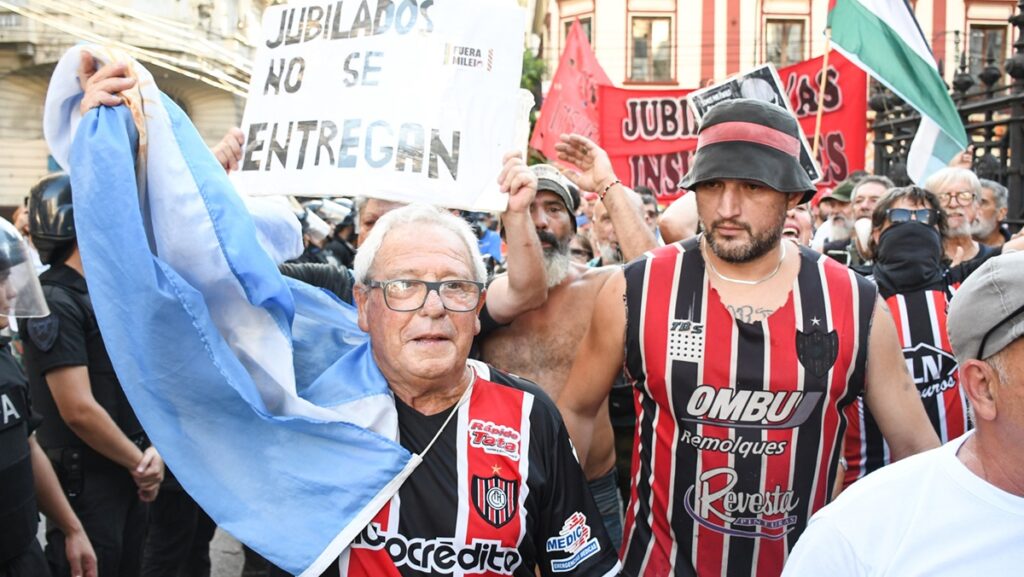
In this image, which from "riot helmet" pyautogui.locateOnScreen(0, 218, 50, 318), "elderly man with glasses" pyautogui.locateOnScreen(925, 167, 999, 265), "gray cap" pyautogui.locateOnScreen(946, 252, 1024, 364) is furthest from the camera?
"elderly man with glasses" pyautogui.locateOnScreen(925, 167, 999, 265)

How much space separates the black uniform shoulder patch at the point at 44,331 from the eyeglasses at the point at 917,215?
3443 mm

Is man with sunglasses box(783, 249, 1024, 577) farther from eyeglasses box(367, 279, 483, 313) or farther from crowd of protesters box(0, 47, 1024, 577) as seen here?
eyeglasses box(367, 279, 483, 313)

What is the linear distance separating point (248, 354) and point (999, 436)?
1.63 m

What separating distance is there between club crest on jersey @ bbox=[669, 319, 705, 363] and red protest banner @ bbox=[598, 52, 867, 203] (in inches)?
222

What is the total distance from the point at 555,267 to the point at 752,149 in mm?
1389

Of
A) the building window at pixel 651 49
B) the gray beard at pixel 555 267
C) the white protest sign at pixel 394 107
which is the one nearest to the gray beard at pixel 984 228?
the gray beard at pixel 555 267

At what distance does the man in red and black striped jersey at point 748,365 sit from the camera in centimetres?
278

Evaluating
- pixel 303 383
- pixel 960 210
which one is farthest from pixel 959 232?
pixel 303 383

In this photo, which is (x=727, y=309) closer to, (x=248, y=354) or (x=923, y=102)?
(x=248, y=354)

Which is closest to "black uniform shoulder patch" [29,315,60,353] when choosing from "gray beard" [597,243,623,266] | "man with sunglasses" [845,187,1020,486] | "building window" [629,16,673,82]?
"man with sunglasses" [845,187,1020,486]

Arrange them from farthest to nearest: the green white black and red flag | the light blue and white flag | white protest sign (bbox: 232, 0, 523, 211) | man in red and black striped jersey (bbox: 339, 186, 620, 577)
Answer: the green white black and red flag
white protest sign (bbox: 232, 0, 523, 211)
man in red and black striped jersey (bbox: 339, 186, 620, 577)
the light blue and white flag

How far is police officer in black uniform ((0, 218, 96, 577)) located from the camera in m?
2.94

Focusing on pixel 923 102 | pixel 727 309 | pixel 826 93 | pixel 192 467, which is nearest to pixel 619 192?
pixel 727 309

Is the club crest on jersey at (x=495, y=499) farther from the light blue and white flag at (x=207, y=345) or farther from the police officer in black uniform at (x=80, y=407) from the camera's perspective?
the police officer in black uniform at (x=80, y=407)
